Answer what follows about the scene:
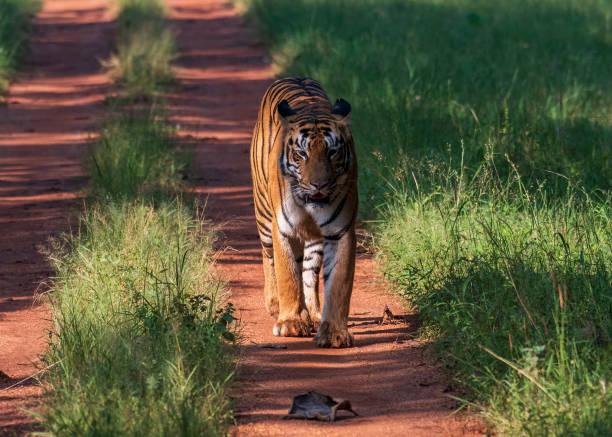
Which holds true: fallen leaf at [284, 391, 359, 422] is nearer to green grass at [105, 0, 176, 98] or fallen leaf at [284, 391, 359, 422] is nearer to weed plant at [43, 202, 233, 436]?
weed plant at [43, 202, 233, 436]

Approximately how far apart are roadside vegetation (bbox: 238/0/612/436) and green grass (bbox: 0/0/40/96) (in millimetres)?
4301

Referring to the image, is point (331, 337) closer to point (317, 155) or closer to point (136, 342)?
point (317, 155)

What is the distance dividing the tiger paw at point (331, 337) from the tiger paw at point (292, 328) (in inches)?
7.8

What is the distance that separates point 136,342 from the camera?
4883 millimetres

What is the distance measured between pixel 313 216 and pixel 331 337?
677 millimetres

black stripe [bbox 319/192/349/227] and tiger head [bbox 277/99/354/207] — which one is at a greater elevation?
tiger head [bbox 277/99/354/207]

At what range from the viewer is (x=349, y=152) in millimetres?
5781

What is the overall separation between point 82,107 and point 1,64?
2066 mm

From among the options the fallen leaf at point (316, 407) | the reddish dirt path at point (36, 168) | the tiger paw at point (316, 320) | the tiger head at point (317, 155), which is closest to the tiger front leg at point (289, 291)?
the tiger paw at point (316, 320)

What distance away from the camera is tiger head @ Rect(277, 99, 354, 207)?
18.3 ft

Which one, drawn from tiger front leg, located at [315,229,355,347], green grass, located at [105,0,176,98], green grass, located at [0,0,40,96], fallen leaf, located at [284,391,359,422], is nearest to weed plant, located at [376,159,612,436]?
tiger front leg, located at [315,229,355,347]

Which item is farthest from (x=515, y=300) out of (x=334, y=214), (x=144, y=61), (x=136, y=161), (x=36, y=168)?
(x=144, y=61)

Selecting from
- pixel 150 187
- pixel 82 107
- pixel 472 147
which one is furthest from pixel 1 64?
pixel 472 147

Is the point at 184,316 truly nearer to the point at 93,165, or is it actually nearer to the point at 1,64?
the point at 93,165
